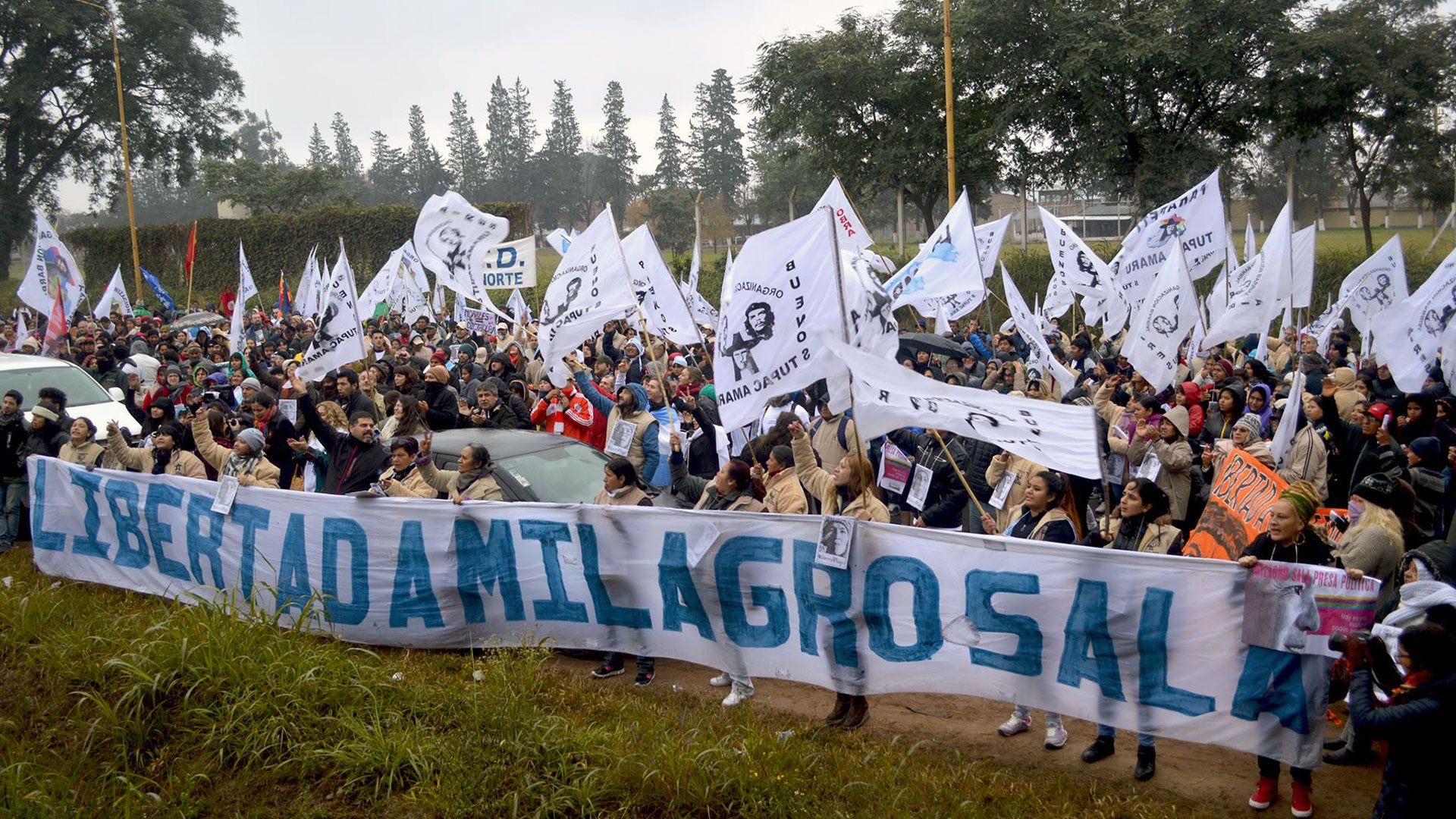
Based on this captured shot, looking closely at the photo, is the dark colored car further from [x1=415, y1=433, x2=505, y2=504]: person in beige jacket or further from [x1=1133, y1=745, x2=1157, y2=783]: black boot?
[x1=1133, y1=745, x2=1157, y2=783]: black boot

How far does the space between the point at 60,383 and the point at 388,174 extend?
98.8 meters

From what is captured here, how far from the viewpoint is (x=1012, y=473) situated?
297 inches

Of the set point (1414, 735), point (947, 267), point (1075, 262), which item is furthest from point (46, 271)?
point (1414, 735)

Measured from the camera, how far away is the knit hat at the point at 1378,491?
224 inches

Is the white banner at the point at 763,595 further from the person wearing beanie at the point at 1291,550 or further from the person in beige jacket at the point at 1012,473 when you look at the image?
the person in beige jacket at the point at 1012,473

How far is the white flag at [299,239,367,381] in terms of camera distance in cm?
1094

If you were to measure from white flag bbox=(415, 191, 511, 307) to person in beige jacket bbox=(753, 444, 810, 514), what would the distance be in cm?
771

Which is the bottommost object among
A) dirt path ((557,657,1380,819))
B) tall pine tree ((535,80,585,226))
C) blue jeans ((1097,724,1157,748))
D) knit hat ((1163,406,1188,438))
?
dirt path ((557,657,1380,819))

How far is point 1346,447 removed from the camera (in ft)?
28.2

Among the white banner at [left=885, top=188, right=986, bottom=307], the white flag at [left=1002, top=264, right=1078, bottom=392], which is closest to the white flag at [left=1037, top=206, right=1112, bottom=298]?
the white banner at [left=885, top=188, right=986, bottom=307]

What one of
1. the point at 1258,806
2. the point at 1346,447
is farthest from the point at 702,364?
the point at 1258,806

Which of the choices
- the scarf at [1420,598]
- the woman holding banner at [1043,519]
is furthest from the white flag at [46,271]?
the scarf at [1420,598]

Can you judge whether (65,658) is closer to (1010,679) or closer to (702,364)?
(1010,679)

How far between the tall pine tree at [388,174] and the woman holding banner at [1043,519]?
100m
